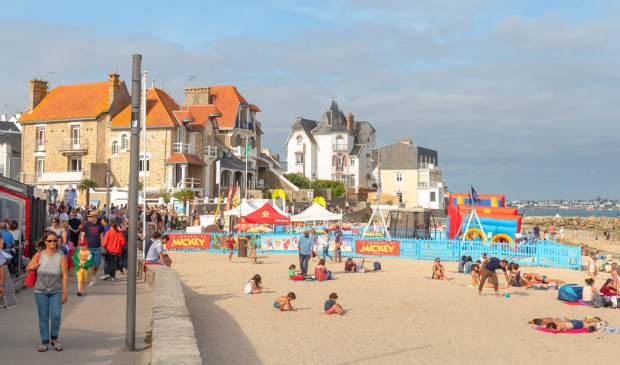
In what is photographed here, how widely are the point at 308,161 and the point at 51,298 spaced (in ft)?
244

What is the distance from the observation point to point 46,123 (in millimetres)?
51188

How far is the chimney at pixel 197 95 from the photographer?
5928 centimetres

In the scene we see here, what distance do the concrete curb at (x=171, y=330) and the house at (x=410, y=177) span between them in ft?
241

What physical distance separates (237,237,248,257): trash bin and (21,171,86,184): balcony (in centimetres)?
2584

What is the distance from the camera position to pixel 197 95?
5953cm

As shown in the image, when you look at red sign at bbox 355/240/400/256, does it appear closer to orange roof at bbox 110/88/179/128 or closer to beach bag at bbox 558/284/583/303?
beach bag at bbox 558/284/583/303

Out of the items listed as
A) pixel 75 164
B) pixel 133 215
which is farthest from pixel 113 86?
pixel 133 215

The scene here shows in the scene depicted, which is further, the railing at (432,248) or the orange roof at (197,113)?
the orange roof at (197,113)

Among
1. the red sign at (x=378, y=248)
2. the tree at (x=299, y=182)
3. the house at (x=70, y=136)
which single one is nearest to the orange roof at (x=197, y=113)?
the house at (x=70, y=136)

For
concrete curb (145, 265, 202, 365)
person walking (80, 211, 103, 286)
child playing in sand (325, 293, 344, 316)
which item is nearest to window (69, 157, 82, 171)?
person walking (80, 211, 103, 286)

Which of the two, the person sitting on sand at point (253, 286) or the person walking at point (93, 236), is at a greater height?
the person walking at point (93, 236)

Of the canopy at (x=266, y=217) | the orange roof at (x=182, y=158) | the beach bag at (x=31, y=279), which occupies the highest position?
the orange roof at (x=182, y=158)

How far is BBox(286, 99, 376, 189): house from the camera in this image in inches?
3233

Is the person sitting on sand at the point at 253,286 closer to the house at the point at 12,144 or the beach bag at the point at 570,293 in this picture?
the beach bag at the point at 570,293
